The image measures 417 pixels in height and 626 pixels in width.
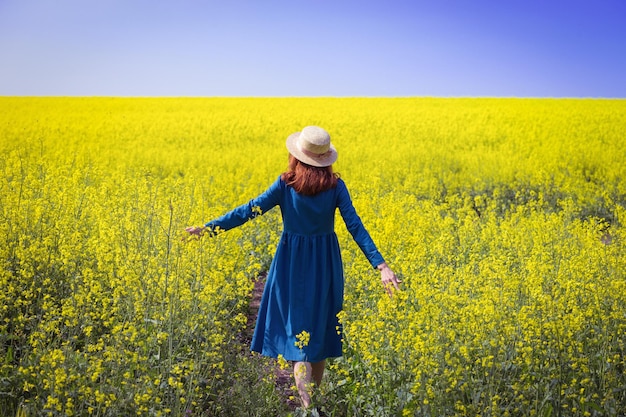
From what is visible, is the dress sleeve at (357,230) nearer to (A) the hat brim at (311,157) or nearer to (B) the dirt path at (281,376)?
(A) the hat brim at (311,157)

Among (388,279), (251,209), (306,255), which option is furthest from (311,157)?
(388,279)

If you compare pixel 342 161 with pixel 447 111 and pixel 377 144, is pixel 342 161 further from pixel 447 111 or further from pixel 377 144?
pixel 447 111

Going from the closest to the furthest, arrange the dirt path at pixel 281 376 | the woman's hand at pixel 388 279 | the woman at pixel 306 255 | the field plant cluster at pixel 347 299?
the field plant cluster at pixel 347 299 < the woman's hand at pixel 388 279 < the woman at pixel 306 255 < the dirt path at pixel 281 376

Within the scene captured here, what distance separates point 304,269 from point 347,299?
1.14 metres

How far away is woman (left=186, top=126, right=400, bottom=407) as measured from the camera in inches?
143

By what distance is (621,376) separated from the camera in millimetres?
3750

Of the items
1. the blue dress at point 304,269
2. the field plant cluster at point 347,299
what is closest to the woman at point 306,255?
the blue dress at point 304,269

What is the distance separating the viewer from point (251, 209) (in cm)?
375

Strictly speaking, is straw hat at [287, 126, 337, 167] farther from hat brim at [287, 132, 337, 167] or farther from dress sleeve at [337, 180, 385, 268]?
dress sleeve at [337, 180, 385, 268]

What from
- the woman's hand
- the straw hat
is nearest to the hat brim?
the straw hat

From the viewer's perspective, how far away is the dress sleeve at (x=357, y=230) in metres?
3.61

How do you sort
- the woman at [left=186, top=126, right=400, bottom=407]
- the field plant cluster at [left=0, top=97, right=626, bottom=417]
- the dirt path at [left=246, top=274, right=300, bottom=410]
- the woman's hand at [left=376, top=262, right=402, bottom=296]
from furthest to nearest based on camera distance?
the dirt path at [left=246, top=274, right=300, bottom=410]
the woman at [left=186, top=126, right=400, bottom=407]
the woman's hand at [left=376, top=262, right=402, bottom=296]
the field plant cluster at [left=0, top=97, right=626, bottom=417]

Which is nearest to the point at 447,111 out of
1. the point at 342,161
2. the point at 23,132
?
the point at 342,161

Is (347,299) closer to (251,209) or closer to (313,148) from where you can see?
(251,209)
